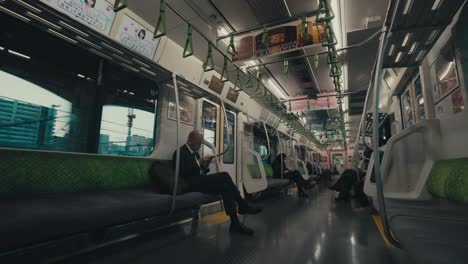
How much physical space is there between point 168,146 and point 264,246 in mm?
2159

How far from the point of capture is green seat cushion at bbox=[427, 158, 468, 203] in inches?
74.2

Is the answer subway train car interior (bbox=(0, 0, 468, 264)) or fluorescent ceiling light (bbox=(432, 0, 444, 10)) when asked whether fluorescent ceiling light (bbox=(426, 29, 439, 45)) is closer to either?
subway train car interior (bbox=(0, 0, 468, 264))

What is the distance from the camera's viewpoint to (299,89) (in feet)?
26.0

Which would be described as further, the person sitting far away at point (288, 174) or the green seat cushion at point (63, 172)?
the person sitting far away at point (288, 174)

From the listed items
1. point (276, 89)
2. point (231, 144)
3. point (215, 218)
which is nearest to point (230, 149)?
point (231, 144)

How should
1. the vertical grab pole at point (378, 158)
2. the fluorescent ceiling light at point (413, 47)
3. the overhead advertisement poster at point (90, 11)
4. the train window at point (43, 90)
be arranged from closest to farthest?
the vertical grab pole at point (378, 158) < the overhead advertisement poster at point (90, 11) < the train window at point (43, 90) < the fluorescent ceiling light at point (413, 47)

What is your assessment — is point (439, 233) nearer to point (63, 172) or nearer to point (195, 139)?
point (195, 139)

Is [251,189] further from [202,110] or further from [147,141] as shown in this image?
[147,141]

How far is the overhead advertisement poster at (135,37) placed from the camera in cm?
250

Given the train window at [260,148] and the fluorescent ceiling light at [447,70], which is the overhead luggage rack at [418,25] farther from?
the train window at [260,148]

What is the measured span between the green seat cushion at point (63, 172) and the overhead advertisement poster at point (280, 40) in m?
2.73

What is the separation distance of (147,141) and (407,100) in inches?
221

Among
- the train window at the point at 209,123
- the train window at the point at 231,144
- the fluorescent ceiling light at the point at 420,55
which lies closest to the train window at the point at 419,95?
→ the fluorescent ceiling light at the point at 420,55

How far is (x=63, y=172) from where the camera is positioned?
219cm
